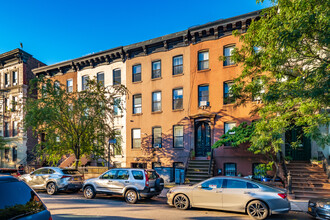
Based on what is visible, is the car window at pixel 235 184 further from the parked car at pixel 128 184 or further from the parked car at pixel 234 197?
the parked car at pixel 128 184

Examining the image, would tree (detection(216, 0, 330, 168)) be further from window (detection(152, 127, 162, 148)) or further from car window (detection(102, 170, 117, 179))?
window (detection(152, 127, 162, 148))

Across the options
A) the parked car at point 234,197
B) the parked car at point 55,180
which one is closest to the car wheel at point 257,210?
the parked car at point 234,197

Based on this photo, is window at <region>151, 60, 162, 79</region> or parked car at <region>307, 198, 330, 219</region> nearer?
parked car at <region>307, 198, 330, 219</region>

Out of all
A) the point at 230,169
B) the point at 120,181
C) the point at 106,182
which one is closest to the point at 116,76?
the point at 106,182

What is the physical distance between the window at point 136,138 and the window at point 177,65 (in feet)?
20.4

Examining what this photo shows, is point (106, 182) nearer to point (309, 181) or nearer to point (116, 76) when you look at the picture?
point (309, 181)

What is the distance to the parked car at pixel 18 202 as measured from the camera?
3.52 metres

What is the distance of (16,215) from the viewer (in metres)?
3.50

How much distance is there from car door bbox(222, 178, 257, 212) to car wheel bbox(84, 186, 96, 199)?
6803 mm

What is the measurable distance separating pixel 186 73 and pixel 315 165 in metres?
11.1

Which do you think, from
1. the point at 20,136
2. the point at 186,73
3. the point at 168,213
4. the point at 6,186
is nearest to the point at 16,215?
the point at 6,186

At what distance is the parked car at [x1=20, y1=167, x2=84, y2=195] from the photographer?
537 inches

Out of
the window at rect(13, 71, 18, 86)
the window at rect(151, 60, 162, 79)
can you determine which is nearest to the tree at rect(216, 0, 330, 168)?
the window at rect(151, 60, 162, 79)

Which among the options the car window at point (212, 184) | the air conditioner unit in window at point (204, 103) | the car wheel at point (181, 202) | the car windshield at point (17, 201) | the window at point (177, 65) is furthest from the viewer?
the window at point (177, 65)
